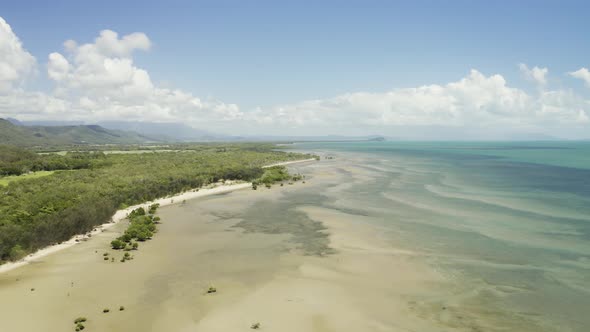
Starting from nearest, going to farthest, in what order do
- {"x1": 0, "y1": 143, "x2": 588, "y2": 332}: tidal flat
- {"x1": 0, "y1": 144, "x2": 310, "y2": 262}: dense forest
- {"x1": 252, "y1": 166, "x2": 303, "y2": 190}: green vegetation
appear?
{"x1": 0, "y1": 143, "x2": 588, "y2": 332}: tidal flat
{"x1": 0, "y1": 144, "x2": 310, "y2": 262}: dense forest
{"x1": 252, "y1": 166, "x2": 303, "y2": 190}: green vegetation

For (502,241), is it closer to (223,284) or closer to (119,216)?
(223,284)

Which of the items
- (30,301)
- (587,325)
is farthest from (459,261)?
(30,301)

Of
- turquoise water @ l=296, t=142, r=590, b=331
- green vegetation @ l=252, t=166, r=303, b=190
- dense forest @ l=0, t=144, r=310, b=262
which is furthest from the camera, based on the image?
green vegetation @ l=252, t=166, r=303, b=190

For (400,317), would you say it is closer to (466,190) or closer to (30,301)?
(30,301)

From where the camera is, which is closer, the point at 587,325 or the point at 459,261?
the point at 587,325

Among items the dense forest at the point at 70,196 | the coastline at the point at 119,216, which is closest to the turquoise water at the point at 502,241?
the coastline at the point at 119,216

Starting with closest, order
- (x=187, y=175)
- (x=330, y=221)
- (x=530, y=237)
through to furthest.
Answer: (x=530, y=237)
(x=330, y=221)
(x=187, y=175)

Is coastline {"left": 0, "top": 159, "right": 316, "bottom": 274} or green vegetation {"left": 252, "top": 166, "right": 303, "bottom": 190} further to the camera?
green vegetation {"left": 252, "top": 166, "right": 303, "bottom": 190}

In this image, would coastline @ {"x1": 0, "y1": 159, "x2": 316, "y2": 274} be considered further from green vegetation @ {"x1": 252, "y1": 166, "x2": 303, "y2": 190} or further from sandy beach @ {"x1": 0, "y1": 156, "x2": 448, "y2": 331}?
green vegetation @ {"x1": 252, "y1": 166, "x2": 303, "y2": 190}

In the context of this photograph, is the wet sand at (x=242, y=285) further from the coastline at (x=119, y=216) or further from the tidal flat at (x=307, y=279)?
the coastline at (x=119, y=216)

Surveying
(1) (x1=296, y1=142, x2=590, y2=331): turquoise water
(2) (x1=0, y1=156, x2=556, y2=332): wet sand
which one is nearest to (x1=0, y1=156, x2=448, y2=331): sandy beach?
(2) (x1=0, y1=156, x2=556, y2=332): wet sand

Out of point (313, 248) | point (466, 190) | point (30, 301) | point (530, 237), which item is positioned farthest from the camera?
point (466, 190)
